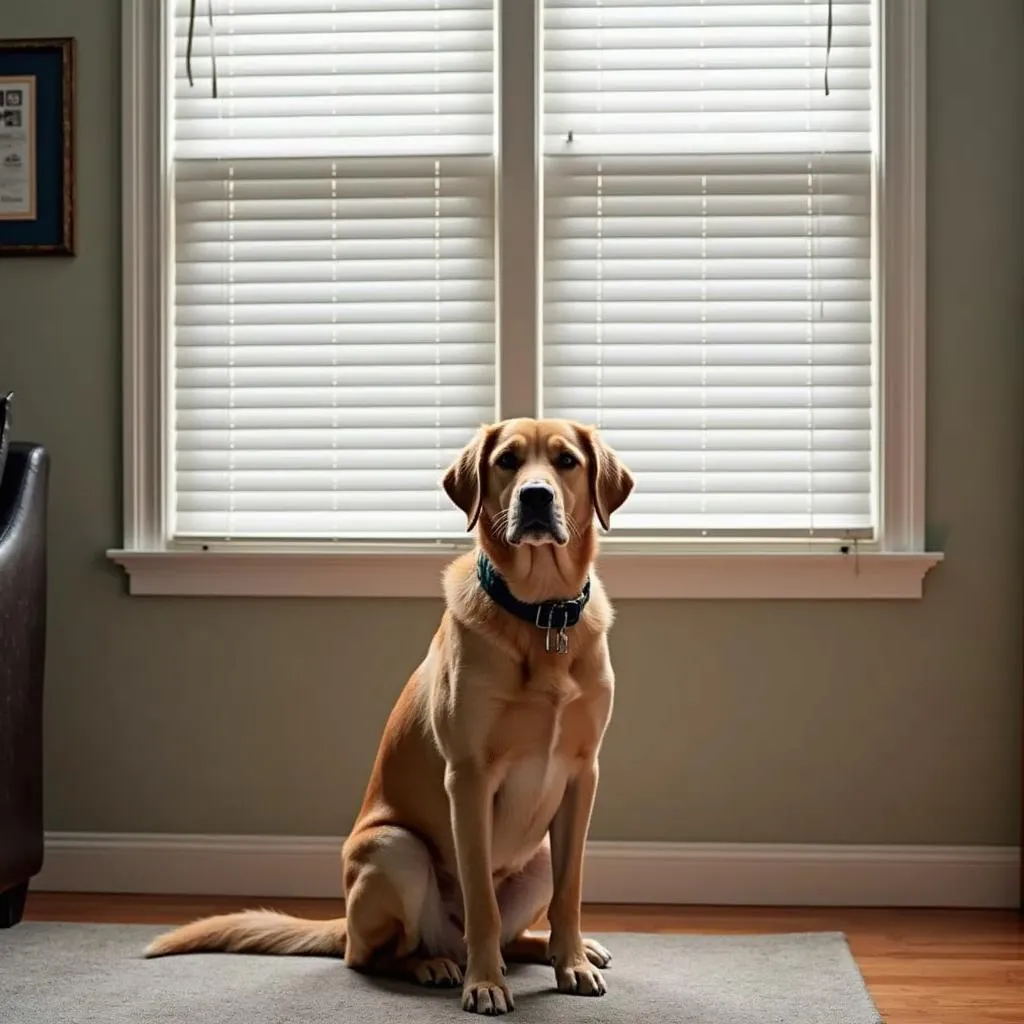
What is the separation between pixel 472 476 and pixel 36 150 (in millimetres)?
1569

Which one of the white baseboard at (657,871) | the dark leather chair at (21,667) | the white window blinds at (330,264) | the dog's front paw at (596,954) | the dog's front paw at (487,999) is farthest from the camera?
the white window blinds at (330,264)

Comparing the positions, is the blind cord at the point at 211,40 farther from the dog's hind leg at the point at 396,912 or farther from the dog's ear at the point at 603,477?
the dog's hind leg at the point at 396,912

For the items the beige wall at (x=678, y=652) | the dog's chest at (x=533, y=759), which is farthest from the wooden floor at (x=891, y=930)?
the dog's chest at (x=533, y=759)

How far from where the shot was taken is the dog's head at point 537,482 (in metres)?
2.21

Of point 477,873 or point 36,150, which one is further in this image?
point 36,150

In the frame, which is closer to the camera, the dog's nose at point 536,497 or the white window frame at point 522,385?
the dog's nose at point 536,497

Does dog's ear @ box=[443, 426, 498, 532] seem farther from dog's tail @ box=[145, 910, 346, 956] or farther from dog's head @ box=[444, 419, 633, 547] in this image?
dog's tail @ box=[145, 910, 346, 956]

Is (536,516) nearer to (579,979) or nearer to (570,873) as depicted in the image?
(570,873)

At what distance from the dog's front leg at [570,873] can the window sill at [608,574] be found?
2.52ft

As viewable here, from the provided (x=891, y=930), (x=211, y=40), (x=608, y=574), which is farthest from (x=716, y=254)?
(x=891, y=930)

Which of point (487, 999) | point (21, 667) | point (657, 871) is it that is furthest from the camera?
point (657, 871)

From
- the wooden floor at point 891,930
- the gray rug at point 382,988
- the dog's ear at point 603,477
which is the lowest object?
the wooden floor at point 891,930

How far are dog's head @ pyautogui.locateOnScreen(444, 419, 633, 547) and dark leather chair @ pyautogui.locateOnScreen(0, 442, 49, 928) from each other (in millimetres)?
967

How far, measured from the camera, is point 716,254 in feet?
10.2
